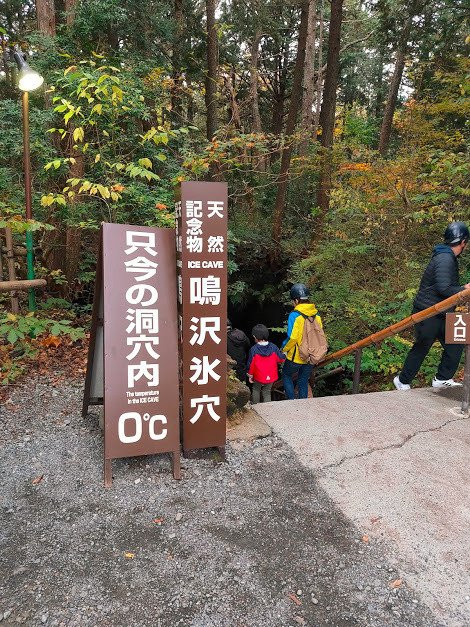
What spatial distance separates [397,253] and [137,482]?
757 centimetres

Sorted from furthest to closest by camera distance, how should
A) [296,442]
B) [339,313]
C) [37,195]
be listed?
[339,313]
[37,195]
[296,442]

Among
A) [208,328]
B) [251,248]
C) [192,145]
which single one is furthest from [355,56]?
[208,328]

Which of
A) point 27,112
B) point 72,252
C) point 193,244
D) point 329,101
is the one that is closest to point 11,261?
point 72,252

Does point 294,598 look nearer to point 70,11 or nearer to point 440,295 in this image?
point 440,295

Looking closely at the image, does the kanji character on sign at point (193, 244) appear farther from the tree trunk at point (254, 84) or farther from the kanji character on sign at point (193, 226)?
the tree trunk at point (254, 84)

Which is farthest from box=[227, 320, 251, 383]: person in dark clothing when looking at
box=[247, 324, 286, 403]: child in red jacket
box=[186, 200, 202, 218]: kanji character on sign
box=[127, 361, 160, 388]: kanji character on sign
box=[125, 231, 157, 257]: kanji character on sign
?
box=[186, 200, 202, 218]: kanji character on sign

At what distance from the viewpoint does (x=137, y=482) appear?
3111mm

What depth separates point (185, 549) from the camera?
2502 millimetres

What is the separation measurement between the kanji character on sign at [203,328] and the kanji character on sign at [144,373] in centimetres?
34

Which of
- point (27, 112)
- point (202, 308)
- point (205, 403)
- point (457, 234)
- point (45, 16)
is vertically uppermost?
point (45, 16)

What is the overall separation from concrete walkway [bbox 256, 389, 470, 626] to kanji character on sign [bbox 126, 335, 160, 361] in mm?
1498

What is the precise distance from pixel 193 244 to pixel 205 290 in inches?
13.9

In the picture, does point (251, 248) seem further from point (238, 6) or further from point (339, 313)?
point (238, 6)

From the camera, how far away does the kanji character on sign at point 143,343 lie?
10.1 feet
